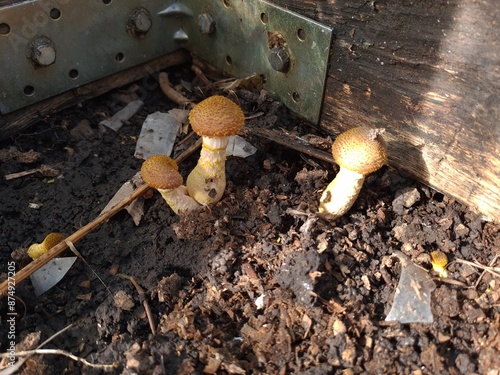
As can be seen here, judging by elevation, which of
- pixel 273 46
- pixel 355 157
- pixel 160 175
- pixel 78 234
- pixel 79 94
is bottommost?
pixel 78 234

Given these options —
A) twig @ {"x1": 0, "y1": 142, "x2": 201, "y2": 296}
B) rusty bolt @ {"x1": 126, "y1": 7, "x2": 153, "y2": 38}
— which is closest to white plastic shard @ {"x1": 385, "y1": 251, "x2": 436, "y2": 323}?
twig @ {"x1": 0, "y1": 142, "x2": 201, "y2": 296}

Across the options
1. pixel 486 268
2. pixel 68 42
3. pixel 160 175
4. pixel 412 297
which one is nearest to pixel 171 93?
pixel 68 42

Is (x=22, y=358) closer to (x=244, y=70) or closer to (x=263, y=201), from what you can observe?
(x=263, y=201)

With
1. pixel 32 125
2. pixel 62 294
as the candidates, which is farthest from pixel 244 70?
pixel 62 294

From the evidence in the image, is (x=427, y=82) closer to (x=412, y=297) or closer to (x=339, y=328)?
(x=412, y=297)

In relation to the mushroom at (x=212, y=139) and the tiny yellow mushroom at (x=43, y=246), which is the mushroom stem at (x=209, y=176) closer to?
the mushroom at (x=212, y=139)

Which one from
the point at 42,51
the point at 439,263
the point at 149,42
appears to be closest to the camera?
the point at 439,263

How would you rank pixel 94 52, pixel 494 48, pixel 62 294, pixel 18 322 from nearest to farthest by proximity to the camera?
pixel 494 48, pixel 18 322, pixel 62 294, pixel 94 52

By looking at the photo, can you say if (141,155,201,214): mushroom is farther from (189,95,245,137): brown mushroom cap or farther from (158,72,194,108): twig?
(158,72,194,108): twig
